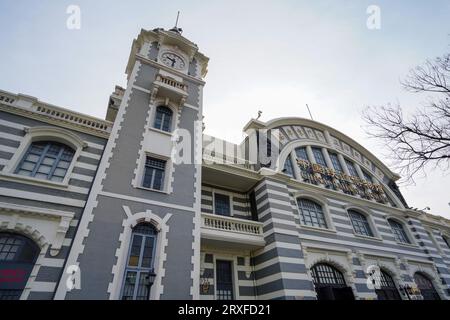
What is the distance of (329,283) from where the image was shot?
1339 cm

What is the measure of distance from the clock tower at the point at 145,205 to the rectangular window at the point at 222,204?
3032 millimetres

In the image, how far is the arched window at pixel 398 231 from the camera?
19859 millimetres

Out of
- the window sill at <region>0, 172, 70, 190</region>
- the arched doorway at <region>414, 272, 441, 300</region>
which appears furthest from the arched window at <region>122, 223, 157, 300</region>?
the arched doorway at <region>414, 272, 441, 300</region>

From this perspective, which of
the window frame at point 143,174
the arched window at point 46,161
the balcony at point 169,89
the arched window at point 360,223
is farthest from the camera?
the arched window at point 360,223

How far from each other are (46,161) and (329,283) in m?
16.0

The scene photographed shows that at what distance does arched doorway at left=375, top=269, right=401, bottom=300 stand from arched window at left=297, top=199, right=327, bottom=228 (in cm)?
516

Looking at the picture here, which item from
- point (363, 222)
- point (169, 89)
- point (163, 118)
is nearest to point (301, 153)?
point (363, 222)

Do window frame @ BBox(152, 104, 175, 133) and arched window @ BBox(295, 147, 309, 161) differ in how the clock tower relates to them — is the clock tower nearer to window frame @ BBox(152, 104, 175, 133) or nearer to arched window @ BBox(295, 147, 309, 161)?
window frame @ BBox(152, 104, 175, 133)

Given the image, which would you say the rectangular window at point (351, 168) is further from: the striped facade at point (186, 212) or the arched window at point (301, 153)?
the arched window at point (301, 153)

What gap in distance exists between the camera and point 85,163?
410 inches

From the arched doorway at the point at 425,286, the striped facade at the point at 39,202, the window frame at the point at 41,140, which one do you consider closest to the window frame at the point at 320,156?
the arched doorway at the point at 425,286

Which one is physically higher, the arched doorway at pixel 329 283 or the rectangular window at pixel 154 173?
the rectangular window at pixel 154 173

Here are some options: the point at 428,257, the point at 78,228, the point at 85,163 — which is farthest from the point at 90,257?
the point at 428,257
